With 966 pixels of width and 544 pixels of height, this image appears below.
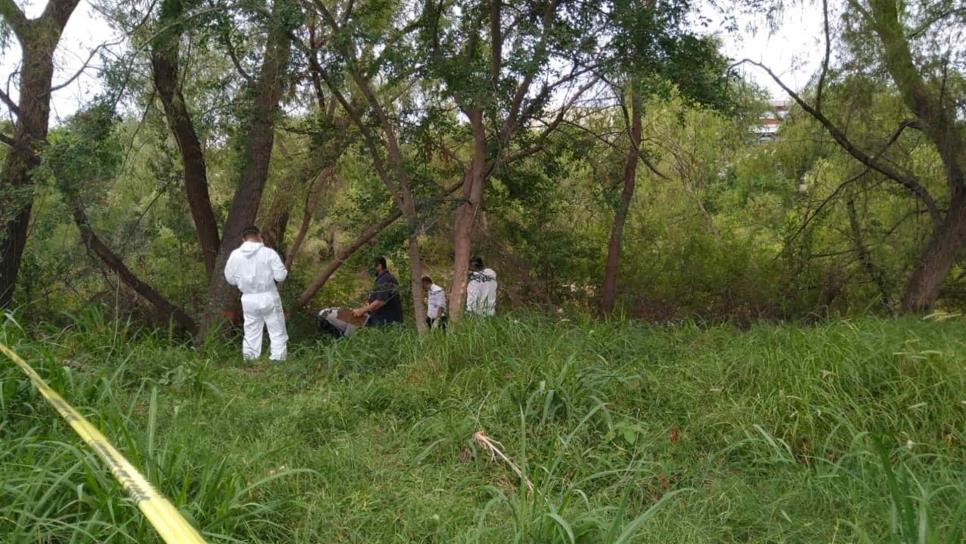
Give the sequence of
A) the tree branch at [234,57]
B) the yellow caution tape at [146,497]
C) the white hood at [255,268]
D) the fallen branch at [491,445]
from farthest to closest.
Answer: the white hood at [255,268], the tree branch at [234,57], the fallen branch at [491,445], the yellow caution tape at [146,497]

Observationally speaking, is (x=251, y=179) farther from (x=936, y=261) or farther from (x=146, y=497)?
(x=936, y=261)

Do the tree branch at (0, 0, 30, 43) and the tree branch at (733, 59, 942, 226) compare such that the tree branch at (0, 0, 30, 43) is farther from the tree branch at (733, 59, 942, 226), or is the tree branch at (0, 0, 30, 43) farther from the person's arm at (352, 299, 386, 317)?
the tree branch at (733, 59, 942, 226)

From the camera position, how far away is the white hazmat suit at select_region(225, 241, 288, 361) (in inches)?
268

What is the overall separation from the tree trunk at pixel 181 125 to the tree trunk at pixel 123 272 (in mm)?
708

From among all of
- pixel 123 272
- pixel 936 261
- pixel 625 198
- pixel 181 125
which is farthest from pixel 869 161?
pixel 123 272

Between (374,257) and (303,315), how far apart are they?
310 centimetres

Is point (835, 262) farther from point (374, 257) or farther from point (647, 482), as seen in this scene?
point (647, 482)

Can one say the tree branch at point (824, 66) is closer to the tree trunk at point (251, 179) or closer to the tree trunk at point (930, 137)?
the tree trunk at point (930, 137)

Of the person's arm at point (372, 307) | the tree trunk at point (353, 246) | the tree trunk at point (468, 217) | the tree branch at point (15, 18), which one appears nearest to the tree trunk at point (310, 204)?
the tree trunk at point (353, 246)

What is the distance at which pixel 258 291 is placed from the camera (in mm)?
6875

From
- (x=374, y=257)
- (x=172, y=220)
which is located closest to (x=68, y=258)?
(x=172, y=220)

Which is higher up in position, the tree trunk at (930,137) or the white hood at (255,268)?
the tree trunk at (930,137)

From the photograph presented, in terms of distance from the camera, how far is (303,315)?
9836 millimetres

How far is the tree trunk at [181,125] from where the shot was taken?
666 centimetres
